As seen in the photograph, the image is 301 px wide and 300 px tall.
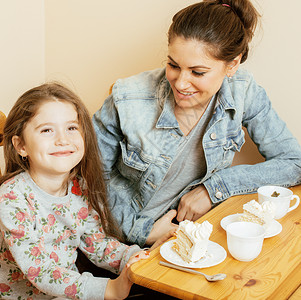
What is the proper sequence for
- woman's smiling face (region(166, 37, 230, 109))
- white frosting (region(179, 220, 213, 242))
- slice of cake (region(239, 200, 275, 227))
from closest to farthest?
1. white frosting (region(179, 220, 213, 242))
2. slice of cake (region(239, 200, 275, 227))
3. woman's smiling face (region(166, 37, 230, 109))

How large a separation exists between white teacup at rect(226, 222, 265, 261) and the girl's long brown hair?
1.81ft

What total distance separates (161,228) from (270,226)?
463 mm

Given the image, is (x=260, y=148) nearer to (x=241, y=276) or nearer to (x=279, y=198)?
(x=279, y=198)

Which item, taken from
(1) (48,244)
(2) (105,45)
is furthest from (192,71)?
(2) (105,45)

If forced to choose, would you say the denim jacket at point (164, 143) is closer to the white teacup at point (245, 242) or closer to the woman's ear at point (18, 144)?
the woman's ear at point (18, 144)

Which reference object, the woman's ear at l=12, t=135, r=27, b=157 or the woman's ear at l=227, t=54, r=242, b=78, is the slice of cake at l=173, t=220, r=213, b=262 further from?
the woman's ear at l=227, t=54, r=242, b=78

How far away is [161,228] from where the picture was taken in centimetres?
162

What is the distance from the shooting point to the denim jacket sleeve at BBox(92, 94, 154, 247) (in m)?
1.63

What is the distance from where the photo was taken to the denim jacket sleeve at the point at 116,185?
64.2 inches

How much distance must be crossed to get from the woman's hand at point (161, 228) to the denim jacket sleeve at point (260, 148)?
170 mm

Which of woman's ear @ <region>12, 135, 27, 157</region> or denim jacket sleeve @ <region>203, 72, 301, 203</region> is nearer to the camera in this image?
woman's ear @ <region>12, 135, 27, 157</region>

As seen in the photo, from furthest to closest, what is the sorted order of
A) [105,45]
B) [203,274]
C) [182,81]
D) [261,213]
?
[105,45] → [182,81] → [261,213] → [203,274]

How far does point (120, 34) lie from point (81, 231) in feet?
3.65

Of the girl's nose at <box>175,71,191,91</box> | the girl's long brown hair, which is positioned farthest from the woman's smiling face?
the girl's long brown hair
